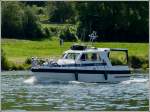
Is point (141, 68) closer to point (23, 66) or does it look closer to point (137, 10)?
point (23, 66)

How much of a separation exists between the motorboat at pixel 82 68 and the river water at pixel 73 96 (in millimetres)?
648

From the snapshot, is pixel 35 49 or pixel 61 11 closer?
pixel 35 49

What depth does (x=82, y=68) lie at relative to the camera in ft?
169

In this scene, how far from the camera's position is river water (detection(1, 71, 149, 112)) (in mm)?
33531

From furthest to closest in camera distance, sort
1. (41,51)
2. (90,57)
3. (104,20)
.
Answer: (104,20) → (41,51) → (90,57)

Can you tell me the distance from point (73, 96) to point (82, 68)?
37.2 feet

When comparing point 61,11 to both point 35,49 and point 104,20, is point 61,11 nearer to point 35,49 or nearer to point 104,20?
point 104,20

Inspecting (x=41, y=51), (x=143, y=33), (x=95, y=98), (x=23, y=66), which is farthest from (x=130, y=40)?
(x=95, y=98)

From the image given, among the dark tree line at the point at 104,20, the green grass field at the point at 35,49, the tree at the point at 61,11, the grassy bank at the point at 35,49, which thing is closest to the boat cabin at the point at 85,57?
the grassy bank at the point at 35,49

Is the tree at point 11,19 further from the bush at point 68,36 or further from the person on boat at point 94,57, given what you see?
the person on boat at point 94,57

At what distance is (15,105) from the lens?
34281 millimetres

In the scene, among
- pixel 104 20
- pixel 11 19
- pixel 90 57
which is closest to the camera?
pixel 90 57

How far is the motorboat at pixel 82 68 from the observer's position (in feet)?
167

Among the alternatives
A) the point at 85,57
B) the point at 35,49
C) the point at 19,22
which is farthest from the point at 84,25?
the point at 85,57
